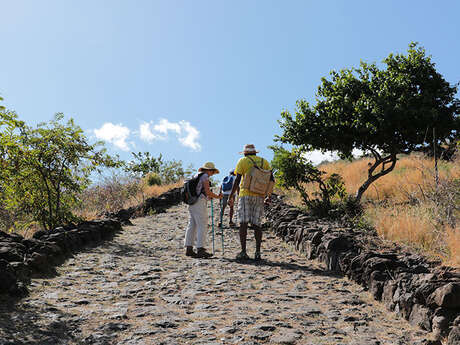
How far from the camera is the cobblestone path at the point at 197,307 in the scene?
460 cm

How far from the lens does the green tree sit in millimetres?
15812

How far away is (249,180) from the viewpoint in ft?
28.5

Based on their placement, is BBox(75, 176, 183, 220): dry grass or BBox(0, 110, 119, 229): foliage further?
BBox(75, 176, 183, 220): dry grass

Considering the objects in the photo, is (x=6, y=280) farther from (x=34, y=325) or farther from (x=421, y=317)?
(x=421, y=317)

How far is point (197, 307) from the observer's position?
5.72 metres

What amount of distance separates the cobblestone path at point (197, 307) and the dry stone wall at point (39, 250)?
27 cm

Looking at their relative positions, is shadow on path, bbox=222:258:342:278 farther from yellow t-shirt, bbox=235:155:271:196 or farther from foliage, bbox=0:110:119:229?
foliage, bbox=0:110:119:229

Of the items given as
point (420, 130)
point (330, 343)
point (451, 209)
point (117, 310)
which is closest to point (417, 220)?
point (451, 209)

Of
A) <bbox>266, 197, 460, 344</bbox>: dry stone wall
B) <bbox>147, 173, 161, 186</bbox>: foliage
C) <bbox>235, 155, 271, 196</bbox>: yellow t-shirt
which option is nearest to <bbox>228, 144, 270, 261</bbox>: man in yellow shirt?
<bbox>235, 155, 271, 196</bbox>: yellow t-shirt

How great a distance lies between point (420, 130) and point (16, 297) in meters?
14.9

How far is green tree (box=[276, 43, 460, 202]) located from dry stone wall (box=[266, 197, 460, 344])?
6.90 meters

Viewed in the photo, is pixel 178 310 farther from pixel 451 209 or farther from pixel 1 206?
pixel 1 206

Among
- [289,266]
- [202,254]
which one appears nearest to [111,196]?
[202,254]

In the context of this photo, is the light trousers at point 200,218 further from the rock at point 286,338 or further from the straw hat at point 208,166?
the rock at point 286,338
